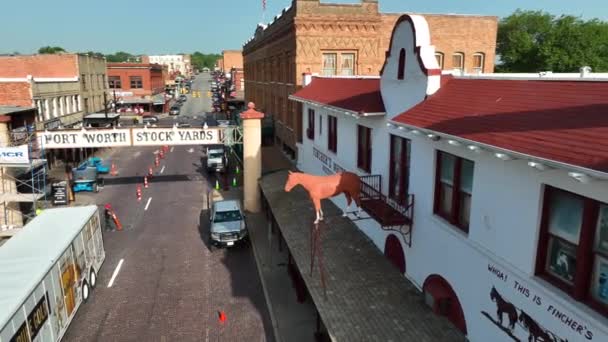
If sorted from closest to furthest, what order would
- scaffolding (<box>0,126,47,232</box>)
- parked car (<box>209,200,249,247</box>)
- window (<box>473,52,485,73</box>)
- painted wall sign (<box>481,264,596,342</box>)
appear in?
1. painted wall sign (<box>481,264,596,342</box>)
2. parked car (<box>209,200,249,247</box>)
3. scaffolding (<box>0,126,47,232</box>)
4. window (<box>473,52,485,73</box>)

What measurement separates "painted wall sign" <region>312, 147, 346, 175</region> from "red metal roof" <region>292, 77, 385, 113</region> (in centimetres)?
291

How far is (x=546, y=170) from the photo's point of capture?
7.48 m

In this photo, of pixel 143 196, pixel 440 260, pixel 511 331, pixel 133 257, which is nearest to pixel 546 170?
pixel 511 331

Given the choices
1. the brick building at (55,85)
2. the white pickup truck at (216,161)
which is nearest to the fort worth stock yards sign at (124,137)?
the white pickup truck at (216,161)

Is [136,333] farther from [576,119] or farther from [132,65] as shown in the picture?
[132,65]

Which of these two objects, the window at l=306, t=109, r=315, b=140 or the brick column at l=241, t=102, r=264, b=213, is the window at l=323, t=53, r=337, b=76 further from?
the window at l=306, t=109, r=315, b=140

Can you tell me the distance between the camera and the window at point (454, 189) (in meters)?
10.4

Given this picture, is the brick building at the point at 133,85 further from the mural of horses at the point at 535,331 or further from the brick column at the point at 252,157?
the mural of horses at the point at 535,331

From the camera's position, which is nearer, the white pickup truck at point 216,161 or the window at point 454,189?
the window at point 454,189

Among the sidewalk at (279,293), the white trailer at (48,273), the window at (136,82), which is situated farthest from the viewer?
the window at (136,82)

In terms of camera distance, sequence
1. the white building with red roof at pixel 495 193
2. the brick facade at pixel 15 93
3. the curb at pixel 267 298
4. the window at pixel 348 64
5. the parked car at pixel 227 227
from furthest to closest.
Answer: the brick facade at pixel 15 93, the window at pixel 348 64, the parked car at pixel 227 227, the curb at pixel 267 298, the white building with red roof at pixel 495 193

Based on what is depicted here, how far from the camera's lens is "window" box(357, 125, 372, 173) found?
1644 cm

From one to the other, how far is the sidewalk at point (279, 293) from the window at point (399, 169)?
551cm

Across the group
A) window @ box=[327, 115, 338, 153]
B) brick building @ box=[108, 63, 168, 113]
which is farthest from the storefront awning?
brick building @ box=[108, 63, 168, 113]
